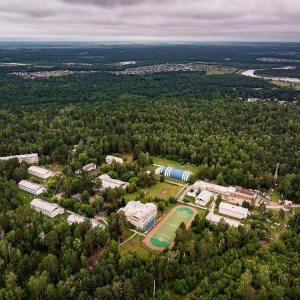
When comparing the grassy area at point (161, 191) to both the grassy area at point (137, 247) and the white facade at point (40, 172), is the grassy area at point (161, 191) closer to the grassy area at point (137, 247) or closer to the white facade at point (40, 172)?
the grassy area at point (137, 247)

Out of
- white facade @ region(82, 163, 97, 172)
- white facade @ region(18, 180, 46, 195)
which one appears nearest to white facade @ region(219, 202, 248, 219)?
white facade @ region(82, 163, 97, 172)

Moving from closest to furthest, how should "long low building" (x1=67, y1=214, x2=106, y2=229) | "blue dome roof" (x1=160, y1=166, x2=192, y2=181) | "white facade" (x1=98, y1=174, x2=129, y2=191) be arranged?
"long low building" (x1=67, y1=214, x2=106, y2=229)
"white facade" (x1=98, y1=174, x2=129, y2=191)
"blue dome roof" (x1=160, y1=166, x2=192, y2=181)

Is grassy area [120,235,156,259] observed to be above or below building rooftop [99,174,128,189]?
below

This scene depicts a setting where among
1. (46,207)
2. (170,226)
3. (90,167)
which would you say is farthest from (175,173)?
(46,207)

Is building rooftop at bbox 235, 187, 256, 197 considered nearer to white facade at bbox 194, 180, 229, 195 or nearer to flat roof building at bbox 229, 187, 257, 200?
flat roof building at bbox 229, 187, 257, 200

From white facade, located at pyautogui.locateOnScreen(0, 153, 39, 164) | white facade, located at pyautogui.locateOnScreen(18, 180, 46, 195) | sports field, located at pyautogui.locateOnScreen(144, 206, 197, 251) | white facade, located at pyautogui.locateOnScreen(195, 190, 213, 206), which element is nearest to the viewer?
sports field, located at pyautogui.locateOnScreen(144, 206, 197, 251)

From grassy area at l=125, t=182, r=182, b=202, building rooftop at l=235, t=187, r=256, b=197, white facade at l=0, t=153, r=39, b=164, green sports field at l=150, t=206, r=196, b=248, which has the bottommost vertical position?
green sports field at l=150, t=206, r=196, b=248

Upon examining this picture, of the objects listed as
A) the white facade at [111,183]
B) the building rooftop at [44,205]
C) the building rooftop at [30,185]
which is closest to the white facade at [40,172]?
the building rooftop at [30,185]
